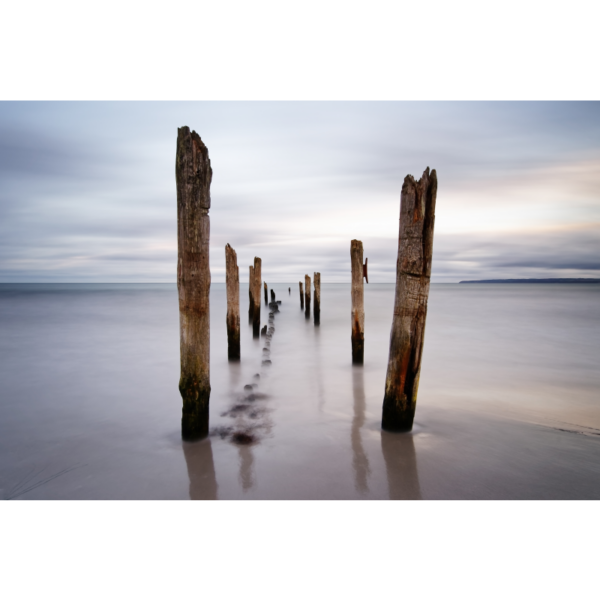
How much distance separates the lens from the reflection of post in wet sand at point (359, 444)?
3213 millimetres

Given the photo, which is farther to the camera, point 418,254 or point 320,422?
point 320,422

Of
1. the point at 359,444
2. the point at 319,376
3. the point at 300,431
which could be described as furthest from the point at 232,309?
the point at 359,444

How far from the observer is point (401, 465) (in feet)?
11.4

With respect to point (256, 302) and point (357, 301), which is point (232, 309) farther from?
point (256, 302)

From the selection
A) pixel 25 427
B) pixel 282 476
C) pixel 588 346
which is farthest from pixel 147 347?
pixel 588 346

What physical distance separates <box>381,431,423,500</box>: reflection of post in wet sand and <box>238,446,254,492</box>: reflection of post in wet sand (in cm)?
115

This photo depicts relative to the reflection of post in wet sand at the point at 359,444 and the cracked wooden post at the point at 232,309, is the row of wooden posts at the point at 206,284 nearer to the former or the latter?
the reflection of post in wet sand at the point at 359,444

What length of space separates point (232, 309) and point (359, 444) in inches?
215

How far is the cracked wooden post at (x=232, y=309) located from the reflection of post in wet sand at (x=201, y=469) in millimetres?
4566

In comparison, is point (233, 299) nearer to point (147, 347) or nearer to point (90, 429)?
point (147, 347)

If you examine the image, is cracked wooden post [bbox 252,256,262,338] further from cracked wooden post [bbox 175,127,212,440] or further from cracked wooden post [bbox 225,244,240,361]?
cracked wooden post [bbox 175,127,212,440]

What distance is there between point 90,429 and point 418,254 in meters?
4.28

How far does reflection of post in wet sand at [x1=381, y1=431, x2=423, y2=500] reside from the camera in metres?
3.05
